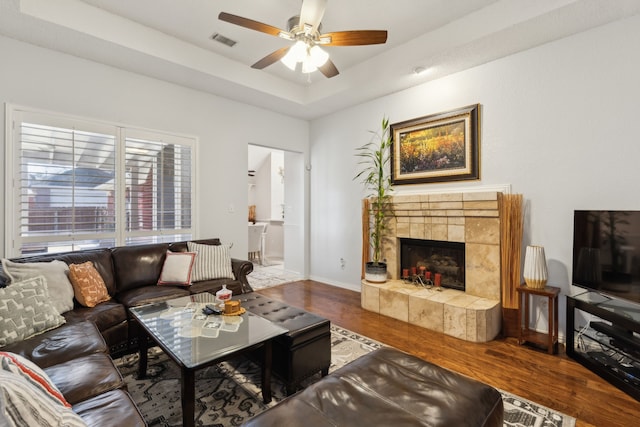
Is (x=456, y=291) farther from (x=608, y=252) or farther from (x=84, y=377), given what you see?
(x=84, y=377)

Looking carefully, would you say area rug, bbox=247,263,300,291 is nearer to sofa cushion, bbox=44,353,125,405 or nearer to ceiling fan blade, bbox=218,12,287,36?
sofa cushion, bbox=44,353,125,405

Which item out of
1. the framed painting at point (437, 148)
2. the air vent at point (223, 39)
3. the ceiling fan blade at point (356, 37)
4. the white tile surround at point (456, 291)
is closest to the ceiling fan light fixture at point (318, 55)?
the ceiling fan blade at point (356, 37)

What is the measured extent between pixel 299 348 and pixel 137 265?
2115 mm

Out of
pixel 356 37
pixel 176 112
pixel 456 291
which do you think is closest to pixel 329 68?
pixel 356 37

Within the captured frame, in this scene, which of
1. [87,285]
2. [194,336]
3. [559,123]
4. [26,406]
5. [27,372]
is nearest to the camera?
[26,406]

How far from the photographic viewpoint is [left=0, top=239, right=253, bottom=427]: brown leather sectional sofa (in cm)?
130

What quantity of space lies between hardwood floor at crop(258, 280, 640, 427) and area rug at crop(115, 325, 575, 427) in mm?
174

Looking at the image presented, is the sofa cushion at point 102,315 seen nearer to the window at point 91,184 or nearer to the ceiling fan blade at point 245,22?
the window at point 91,184

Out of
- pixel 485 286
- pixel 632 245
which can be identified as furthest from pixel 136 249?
pixel 632 245

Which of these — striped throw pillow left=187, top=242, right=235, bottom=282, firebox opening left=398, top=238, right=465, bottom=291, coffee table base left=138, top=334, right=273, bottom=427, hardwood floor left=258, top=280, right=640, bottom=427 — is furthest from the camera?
firebox opening left=398, top=238, right=465, bottom=291

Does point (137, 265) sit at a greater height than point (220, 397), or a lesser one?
greater

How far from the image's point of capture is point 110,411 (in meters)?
1.22

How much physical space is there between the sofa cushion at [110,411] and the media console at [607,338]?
9.62 ft

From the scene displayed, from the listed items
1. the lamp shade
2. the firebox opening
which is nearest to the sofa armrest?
the firebox opening
